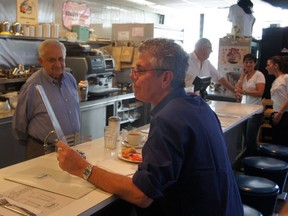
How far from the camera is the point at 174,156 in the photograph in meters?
1.24

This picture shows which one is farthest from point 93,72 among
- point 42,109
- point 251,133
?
point 251,133

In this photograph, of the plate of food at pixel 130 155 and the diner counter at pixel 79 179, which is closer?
the diner counter at pixel 79 179

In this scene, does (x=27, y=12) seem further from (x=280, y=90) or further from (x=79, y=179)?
(x=280, y=90)

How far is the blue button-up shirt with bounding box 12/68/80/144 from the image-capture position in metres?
2.43

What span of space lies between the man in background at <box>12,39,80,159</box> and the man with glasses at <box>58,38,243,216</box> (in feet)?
3.63

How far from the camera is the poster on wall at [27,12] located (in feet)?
13.5

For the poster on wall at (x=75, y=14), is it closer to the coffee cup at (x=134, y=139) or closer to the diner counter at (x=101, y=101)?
the diner counter at (x=101, y=101)

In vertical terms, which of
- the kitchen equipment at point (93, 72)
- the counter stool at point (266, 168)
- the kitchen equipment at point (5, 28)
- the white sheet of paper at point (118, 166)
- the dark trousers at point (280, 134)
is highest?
the kitchen equipment at point (5, 28)

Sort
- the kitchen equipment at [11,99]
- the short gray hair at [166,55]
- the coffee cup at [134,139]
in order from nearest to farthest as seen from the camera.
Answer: the short gray hair at [166,55]
the coffee cup at [134,139]
the kitchen equipment at [11,99]

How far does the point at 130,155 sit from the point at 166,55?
28.0 inches

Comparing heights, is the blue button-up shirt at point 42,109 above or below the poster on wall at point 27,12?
below

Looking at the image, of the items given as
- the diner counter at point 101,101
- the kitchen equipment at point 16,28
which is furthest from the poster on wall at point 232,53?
the kitchen equipment at point 16,28

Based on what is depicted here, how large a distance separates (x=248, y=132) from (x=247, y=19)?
6.99 ft

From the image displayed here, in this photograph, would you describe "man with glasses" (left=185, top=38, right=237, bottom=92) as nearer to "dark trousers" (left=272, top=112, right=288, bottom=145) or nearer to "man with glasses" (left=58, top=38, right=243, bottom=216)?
"dark trousers" (left=272, top=112, right=288, bottom=145)
